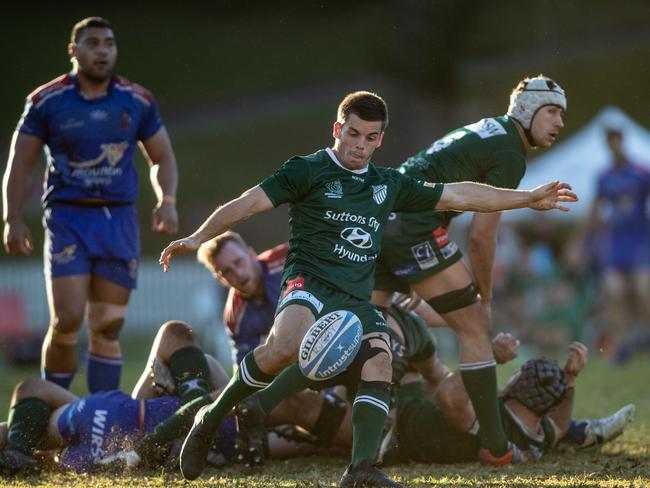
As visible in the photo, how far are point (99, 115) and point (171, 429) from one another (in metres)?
2.62

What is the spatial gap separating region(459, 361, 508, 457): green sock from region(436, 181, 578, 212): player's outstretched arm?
3.61ft

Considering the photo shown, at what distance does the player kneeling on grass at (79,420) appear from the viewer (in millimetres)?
5945

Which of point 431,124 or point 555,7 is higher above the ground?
point 555,7

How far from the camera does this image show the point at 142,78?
3312 cm

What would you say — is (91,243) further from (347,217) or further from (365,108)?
(365,108)

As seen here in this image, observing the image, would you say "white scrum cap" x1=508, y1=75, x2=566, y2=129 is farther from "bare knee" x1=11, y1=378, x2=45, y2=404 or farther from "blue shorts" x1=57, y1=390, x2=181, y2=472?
"bare knee" x1=11, y1=378, x2=45, y2=404

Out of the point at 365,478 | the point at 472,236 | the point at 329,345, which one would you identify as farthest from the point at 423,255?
the point at 365,478

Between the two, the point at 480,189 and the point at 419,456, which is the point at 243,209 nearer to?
the point at 480,189

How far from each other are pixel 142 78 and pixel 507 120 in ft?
90.3

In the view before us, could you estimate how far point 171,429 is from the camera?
19.5ft

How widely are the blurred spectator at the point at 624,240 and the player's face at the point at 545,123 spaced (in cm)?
696

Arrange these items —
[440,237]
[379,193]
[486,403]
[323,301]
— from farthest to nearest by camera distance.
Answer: [440,237] < [486,403] < [379,193] < [323,301]

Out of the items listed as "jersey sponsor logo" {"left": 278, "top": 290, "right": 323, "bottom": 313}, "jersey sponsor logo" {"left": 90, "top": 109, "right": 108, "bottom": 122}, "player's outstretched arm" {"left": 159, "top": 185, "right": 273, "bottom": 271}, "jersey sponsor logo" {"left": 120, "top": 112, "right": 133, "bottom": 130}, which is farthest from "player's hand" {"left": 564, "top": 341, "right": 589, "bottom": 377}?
"jersey sponsor logo" {"left": 90, "top": 109, "right": 108, "bottom": 122}

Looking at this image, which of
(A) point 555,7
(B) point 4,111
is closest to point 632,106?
(A) point 555,7
